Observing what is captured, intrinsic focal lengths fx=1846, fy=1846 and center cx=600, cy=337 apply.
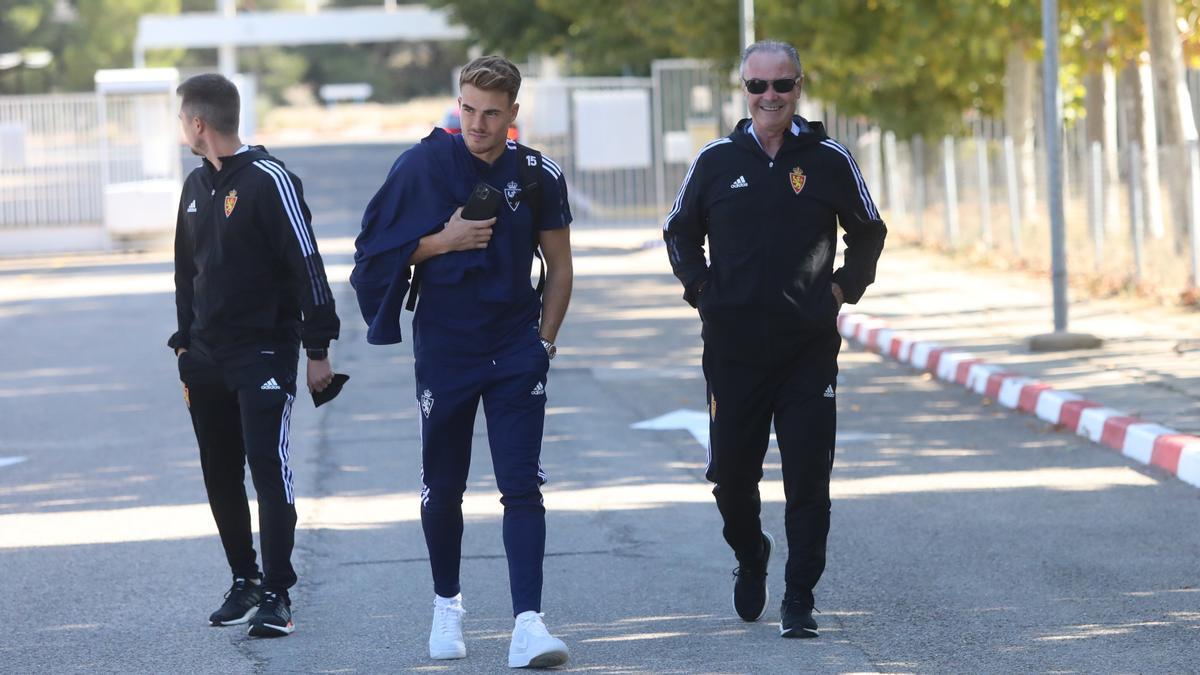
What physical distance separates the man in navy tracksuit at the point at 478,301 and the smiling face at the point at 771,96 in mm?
696

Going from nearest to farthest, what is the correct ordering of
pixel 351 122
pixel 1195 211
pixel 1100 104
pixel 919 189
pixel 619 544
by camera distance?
pixel 619 544
pixel 1195 211
pixel 919 189
pixel 1100 104
pixel 351 122

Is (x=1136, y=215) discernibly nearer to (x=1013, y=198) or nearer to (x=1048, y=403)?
(x=1013, y=198)

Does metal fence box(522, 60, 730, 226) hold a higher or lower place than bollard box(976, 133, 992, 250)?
higher

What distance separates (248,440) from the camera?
6160mm

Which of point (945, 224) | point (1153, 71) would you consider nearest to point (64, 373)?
point (1153, 71)

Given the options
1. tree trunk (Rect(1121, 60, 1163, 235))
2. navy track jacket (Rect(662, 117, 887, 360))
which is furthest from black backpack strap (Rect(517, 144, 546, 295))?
tree trunk (Rect(1121, 60, 1163, 235))

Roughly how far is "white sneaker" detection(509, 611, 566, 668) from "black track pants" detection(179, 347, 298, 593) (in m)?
0.96

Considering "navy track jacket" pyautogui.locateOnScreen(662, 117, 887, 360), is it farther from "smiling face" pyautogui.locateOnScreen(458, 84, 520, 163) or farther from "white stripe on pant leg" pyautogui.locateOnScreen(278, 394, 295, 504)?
"white stripe on pant leg" pyautogui.locateOnScreen(278, 394, 295, 504)

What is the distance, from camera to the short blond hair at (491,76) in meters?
5.48

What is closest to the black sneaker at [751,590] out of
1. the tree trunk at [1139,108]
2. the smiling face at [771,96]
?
the smiling face at [771,96]

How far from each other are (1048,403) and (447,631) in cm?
599

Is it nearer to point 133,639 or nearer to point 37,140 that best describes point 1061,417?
point 133,639

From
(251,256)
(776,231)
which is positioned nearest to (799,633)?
(776,231)

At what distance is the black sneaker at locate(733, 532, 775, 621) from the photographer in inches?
245
